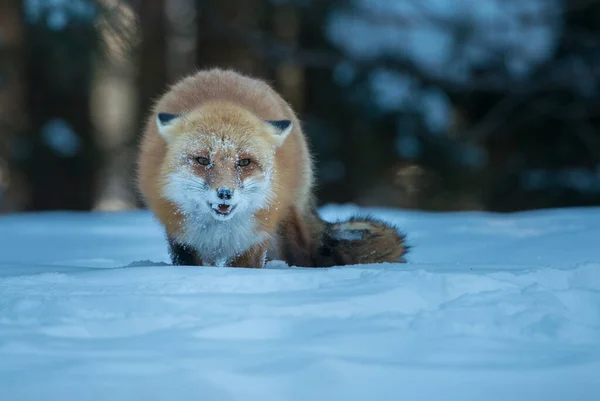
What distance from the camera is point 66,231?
284 inches

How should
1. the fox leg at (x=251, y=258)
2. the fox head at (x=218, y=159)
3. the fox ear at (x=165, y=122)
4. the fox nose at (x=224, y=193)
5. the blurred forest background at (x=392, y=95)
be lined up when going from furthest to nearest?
the blurred forest background at (x=392, y=95), the fox leg at (x=251, y=258), the fox ear at (x=165, y=122), the fox head at (x=218, y=159), the fox nose at (x=224, y=193)

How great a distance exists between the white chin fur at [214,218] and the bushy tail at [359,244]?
75 cm

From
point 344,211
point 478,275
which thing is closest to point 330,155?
point 344,211

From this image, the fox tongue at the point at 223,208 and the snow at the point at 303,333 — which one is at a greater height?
the fox tongue at the point at 223,208

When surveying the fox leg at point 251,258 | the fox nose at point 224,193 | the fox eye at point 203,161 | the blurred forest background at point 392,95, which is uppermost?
the blurred forest background at point 392,95

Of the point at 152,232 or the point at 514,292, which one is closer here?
the point at 514,292

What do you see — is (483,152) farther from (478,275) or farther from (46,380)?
(46,380)

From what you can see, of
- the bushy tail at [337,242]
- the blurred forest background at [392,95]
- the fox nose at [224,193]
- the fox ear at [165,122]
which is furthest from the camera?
the blurred forest background at [392,95]

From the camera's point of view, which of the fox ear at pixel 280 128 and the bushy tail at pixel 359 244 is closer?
the fox ear at pixel 280 128

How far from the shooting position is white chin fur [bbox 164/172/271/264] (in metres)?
4.08

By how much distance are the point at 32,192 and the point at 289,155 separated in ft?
21.7

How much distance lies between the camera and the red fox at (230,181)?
13.5 feet

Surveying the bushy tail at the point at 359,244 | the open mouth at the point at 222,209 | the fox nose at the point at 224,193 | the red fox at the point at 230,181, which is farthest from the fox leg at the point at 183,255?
the bushy tail at the point at 359,244

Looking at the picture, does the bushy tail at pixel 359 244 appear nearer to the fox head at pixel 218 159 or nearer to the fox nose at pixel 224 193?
the fox head at pixel 218 159
